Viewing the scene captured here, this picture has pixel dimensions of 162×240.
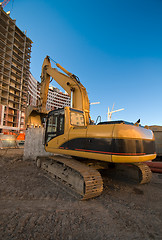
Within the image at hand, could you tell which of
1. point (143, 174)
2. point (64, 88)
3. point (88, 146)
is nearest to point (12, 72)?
point (64, 88)

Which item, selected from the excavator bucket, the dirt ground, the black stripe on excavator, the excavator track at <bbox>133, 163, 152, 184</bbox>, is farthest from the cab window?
the excavator bucket

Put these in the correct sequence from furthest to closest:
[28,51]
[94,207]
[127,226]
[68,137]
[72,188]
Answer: [28,51] → [68,137] → [72,188] → [94,207] → [127,226]

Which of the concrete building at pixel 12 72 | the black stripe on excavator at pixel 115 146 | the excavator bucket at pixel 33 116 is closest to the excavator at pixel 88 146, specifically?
the black stripe on excavator at pixel 115 146

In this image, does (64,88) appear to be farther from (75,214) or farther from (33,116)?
(75,214)

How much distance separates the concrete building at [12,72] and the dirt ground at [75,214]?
136 ft

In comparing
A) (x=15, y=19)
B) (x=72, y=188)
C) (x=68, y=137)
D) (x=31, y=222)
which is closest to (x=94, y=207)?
(x=72, y=188)

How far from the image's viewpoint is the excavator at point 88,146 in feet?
10.9

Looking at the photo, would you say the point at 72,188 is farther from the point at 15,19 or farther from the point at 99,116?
the point at 15,19

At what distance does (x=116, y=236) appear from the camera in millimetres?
2164

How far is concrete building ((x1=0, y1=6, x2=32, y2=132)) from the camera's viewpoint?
40.6 meters

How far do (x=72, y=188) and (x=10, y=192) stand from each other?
1871 mm

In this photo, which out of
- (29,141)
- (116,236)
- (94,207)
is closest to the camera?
(116,236)

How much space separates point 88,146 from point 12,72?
49011 mm

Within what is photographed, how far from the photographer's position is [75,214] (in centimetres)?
278
